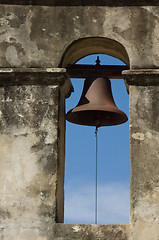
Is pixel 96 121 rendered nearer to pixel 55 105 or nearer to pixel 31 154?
pixel 55 105

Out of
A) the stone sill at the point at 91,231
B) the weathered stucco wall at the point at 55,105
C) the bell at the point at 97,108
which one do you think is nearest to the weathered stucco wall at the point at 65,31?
the weathered stucco wall at the point at 55,105

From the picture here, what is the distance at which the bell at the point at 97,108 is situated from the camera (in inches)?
262

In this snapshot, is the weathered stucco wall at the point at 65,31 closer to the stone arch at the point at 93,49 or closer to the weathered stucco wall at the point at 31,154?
the stone arch at the point at 93,49

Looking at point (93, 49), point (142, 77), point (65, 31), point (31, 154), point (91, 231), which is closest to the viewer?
point (91, 231)

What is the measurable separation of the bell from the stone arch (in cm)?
25

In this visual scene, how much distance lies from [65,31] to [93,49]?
0.36 metres

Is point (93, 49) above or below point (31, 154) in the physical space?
above

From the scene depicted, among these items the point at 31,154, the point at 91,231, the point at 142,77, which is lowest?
the point at 91,231

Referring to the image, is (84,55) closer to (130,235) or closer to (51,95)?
(51,95)

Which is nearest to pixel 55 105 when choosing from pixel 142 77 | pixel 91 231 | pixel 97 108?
pixel 97 108

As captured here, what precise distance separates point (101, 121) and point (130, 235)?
1.39 metres

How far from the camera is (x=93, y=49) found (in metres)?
→ 6.77

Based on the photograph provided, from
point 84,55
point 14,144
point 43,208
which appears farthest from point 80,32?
point 43,208

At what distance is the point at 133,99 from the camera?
21.0ft
